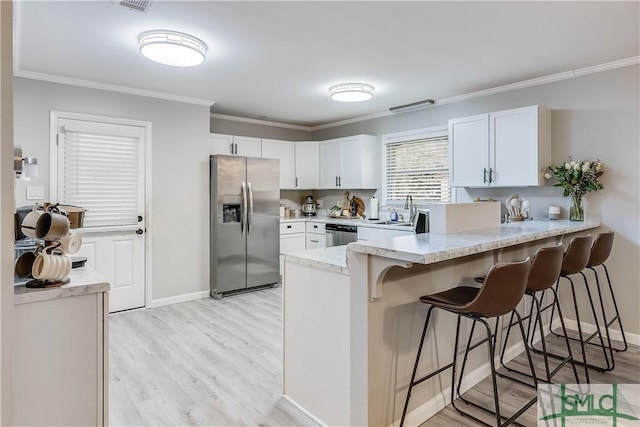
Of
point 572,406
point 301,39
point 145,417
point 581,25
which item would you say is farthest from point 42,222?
point 581,25

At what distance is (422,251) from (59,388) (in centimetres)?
148

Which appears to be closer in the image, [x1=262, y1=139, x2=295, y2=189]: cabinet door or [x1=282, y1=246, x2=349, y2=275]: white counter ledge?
[x1=282, y1=246, x2=349, y2=275]: white counter ledge

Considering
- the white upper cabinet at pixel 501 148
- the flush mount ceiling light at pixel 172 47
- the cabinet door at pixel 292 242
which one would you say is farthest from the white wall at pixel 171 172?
the white upper cabinet at pixel 501 148

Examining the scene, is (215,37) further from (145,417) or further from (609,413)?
(609,413)

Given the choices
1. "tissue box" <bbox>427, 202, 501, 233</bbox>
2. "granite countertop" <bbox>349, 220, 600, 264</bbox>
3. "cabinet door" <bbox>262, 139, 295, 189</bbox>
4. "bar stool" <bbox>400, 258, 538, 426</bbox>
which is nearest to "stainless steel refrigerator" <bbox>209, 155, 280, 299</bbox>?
"cabinet door" <bbox>262, 139, 295, 189</bbox>

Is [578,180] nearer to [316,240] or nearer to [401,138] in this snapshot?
[401,138]

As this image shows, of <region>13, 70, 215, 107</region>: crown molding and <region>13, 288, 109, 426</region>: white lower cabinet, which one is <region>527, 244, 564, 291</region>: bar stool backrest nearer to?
<region>13, 288, 109, 426</region>: white lower cabinet

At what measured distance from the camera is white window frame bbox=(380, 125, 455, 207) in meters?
4.58

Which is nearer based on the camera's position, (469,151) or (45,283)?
(45,283)

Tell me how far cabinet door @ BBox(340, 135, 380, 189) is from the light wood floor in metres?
2.32

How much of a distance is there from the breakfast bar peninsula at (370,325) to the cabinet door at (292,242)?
119 inches

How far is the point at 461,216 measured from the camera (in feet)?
7.64

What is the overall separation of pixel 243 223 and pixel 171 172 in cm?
105

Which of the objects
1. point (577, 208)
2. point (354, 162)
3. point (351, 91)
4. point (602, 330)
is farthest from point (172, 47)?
point (602, 330)
